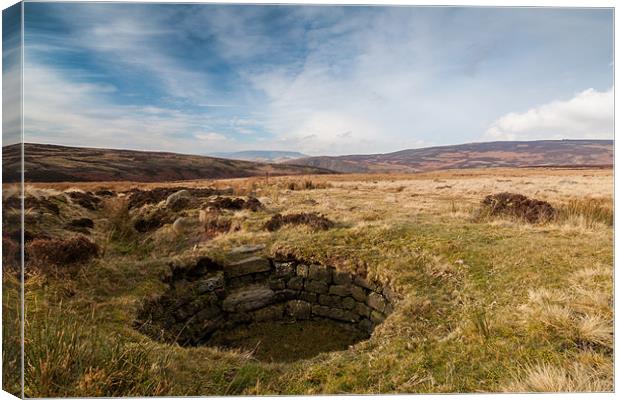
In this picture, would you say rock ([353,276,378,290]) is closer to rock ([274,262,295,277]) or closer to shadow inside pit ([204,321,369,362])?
shadow inside pit ([204,321,369,362])

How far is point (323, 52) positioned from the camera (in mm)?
5664

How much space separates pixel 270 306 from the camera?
7.40 metres

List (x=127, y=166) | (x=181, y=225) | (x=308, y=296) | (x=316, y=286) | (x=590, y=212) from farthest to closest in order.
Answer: (x=181, y=225), (x=308, y=296), (x=316, y=286), (x=127, y=166), (x=590, y=212)

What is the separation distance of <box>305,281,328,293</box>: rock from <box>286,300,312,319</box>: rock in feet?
1.02

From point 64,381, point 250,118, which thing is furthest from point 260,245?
point 64,381

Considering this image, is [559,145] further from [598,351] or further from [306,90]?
[306,90]

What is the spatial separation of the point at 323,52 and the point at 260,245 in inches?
159

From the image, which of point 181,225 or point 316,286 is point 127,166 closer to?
point 181,225

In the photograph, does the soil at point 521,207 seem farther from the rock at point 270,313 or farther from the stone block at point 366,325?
the rock at point 270,313

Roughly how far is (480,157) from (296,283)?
410cm

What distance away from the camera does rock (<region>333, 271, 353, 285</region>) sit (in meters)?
6.98

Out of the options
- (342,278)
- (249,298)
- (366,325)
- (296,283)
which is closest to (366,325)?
(366,325)

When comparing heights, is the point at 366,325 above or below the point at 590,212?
below

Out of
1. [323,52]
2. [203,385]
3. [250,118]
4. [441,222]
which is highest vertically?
[323,52]
